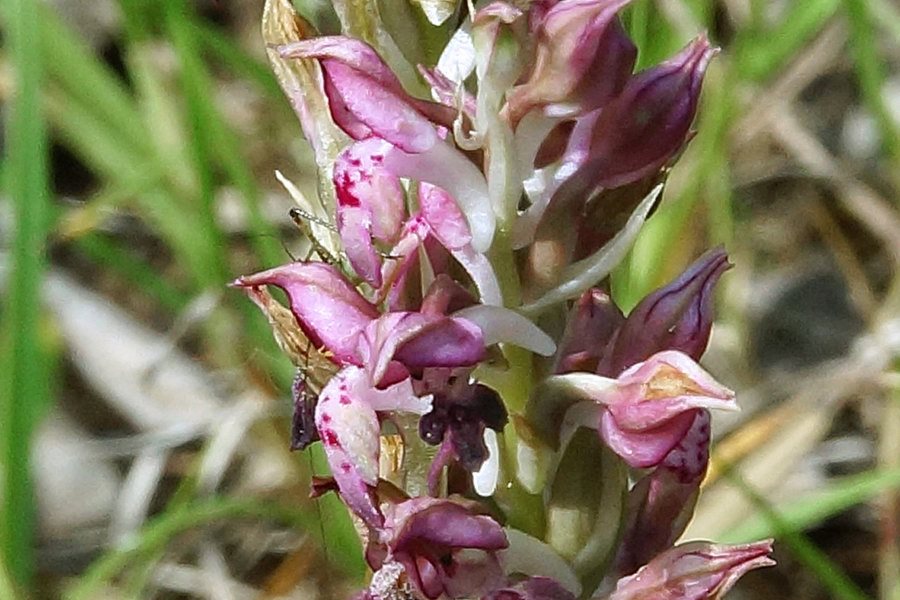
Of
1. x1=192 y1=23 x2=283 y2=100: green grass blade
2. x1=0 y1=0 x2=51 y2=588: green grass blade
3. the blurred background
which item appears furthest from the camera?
x1=192 y1=23 x2=283 y2=100: green grass blade

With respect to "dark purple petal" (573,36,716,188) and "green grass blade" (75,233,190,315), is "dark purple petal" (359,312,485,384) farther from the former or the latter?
"green grass blade" (75,233,190,315)

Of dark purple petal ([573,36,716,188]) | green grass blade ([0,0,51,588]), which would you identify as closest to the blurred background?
green grass blade ([0,0,51,588])

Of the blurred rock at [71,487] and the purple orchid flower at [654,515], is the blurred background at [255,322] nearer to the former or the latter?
the blurred rock at [71,487]

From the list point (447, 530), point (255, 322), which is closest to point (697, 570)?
point (447, 530)

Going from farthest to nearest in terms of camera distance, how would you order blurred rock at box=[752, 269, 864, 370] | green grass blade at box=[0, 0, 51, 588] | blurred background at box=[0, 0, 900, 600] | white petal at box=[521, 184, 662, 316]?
blurred rock at box=[752, 269, 864, 370] → blurred background at box=[0, 0, 900, 600] → green grass blade at box=[0, 0, 51, 588] → white petal at box=[521, 184, 662, 316]

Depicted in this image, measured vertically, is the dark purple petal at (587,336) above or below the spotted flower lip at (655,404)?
above

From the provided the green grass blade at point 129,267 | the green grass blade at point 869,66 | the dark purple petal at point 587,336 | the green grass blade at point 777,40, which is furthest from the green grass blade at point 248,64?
the dark purple petal at point 587,336

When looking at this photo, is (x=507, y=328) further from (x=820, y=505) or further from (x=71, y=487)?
(x=71, y=487)
